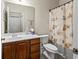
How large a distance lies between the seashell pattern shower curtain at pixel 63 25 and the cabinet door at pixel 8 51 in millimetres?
1475

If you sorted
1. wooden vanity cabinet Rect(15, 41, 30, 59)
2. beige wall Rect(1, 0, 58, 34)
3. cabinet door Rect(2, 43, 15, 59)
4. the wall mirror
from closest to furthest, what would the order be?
cabinet door Rect(2, 43, 15, 59) → wooden vanity cabinet Rect(15, 41, 30, 59) → the wall mirror → beige wall Rect(1, 0, 58, 34)

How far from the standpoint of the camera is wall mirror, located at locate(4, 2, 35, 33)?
310 centimetres

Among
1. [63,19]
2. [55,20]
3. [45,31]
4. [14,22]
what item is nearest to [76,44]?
[63,19]

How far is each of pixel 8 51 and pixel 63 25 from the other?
169 cm

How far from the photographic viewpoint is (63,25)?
3.15 m

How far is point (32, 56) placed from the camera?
315 centimetres

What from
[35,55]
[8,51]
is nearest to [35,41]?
[35,55]

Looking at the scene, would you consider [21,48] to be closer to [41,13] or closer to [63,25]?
[63,25]

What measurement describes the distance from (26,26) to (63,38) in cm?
128

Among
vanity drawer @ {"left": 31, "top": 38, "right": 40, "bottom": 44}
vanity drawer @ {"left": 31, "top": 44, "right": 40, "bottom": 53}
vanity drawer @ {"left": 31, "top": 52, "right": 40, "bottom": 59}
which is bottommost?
vanity drawer @ {"left": 31, "top": 52, "right": 40, "bottom": 59}

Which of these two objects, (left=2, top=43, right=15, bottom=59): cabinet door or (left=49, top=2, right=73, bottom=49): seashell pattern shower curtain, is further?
(left=49, top=2, right=73, bottom=49): seashell pattern shower curtain

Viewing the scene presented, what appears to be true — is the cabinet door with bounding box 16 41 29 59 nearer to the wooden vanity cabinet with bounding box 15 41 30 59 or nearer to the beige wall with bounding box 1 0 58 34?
the wooden vanity cabinet with bounding box 15 41 30 59

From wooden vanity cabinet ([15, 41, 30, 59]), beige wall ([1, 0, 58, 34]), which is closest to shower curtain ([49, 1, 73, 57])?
beige wall ([1, 0, 58, 34])

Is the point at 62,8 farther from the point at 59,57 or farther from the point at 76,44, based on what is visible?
the point at 76,44
